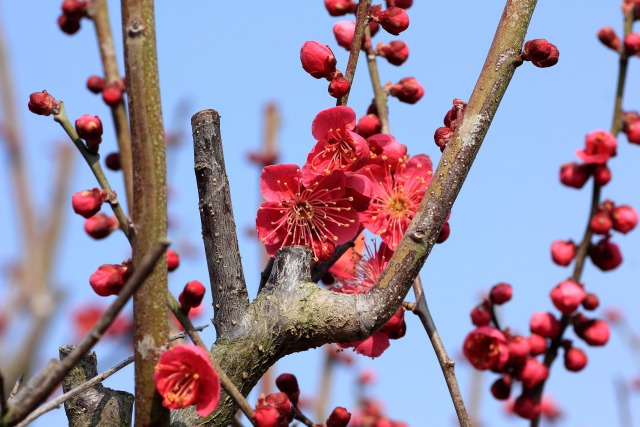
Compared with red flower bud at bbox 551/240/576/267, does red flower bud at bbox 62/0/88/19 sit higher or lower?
higher

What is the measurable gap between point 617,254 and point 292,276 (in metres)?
1.52

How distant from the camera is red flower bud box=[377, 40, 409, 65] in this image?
2605 mm

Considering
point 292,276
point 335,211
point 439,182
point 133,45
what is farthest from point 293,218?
point 133,45

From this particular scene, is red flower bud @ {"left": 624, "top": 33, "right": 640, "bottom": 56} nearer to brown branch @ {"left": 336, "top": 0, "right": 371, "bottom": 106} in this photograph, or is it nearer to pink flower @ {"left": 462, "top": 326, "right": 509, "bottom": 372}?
pink flower @ {"left": 462, "top": 326, "right": 509, "bottom": 372}

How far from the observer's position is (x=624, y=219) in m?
2.80

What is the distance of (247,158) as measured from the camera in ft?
17.5

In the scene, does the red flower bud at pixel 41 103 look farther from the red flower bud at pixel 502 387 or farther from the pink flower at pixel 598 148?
the pink flower at pixel 598 148

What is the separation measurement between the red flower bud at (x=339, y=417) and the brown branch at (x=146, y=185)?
23.6 inches

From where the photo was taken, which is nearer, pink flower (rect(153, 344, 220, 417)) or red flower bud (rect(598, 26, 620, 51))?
pink flower (rect(153, 344, 220, 417))

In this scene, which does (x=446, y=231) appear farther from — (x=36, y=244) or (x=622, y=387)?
(x=36, y=244)

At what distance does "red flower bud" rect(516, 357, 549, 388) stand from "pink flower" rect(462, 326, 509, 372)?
0.07 m

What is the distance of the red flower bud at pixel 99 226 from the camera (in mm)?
2184

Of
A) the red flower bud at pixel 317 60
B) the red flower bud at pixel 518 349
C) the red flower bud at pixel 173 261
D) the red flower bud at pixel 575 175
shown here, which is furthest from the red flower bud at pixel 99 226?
the red flower bud at pixel 575 175

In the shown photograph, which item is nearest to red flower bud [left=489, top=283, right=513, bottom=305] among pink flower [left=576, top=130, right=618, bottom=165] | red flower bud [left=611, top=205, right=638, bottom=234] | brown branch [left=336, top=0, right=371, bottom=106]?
red flower bud [left=611, top=205, right=638, bottom=234]
